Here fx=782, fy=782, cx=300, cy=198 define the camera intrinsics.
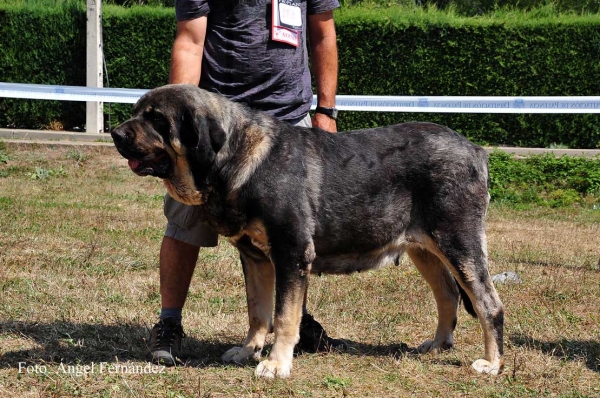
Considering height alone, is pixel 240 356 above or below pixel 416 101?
above

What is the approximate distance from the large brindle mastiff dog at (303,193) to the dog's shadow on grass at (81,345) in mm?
348

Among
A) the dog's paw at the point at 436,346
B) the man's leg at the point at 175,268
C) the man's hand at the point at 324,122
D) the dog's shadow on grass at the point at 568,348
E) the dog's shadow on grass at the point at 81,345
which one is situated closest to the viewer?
the dog's shadow on grass at the point at 81,345

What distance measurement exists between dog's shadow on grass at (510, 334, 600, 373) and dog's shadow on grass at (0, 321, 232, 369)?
207 centimetres

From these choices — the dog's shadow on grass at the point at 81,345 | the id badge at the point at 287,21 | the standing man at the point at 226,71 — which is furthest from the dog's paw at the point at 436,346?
the id badge at the point at 287,21

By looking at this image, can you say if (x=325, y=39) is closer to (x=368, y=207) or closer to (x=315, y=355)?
(x=368, y=207)

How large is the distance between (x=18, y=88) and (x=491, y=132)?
912 cm

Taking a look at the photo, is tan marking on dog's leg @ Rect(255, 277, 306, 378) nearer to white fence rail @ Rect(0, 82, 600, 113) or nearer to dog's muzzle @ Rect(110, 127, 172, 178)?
dog's muzzle @ Rect(110, 127, 172, 178)

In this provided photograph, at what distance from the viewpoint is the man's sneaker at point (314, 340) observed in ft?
17.3

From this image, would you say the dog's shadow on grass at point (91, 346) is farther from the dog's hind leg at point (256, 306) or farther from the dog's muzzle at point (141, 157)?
the dog's muzzle at point (141, 157)

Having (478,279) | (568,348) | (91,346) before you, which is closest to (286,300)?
(478,279)

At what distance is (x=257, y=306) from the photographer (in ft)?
16.4

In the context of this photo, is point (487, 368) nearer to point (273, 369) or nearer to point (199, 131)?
point (273, 369)

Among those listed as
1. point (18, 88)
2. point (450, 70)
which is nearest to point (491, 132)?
point (450, 70)

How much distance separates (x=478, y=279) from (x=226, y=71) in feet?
6.75
